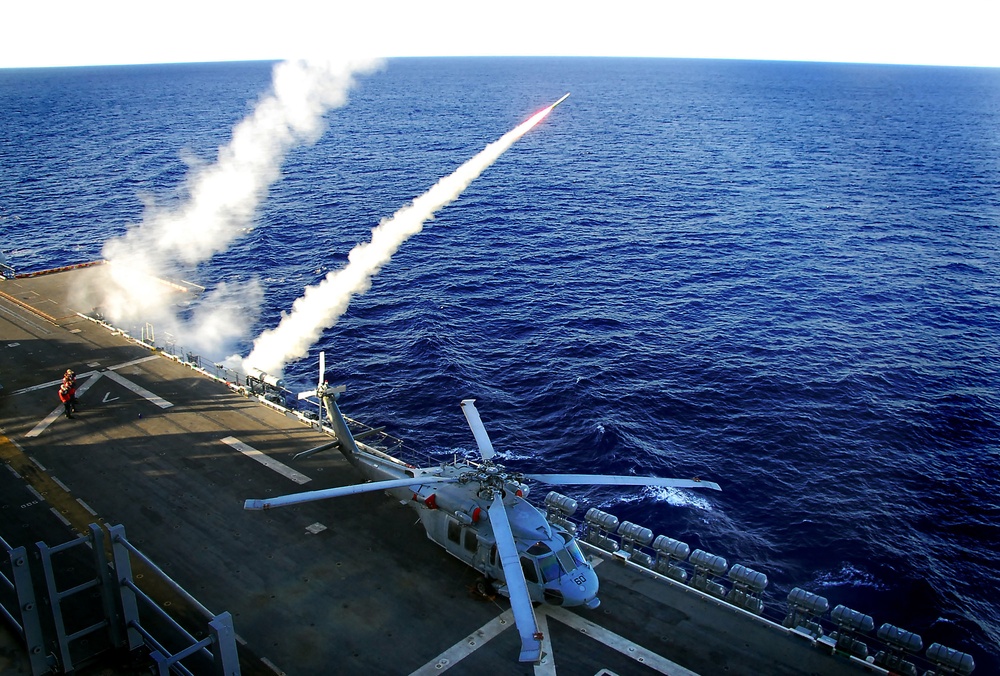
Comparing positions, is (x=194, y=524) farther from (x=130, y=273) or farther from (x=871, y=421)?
(x=130, y=273)

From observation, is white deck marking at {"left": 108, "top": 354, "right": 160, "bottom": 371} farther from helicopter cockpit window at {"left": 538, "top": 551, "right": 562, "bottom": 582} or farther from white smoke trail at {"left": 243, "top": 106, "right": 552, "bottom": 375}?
helicopter cockpit window at {"left": 538, "top": 551, "right": 562, "bottom": 582}

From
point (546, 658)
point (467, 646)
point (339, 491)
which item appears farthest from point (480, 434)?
point (546, 658)

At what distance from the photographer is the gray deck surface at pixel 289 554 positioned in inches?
1055

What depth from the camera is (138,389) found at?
46.5 metres

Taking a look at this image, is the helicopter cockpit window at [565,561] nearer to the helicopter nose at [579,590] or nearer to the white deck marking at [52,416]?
the helicopter nose at [579,590]

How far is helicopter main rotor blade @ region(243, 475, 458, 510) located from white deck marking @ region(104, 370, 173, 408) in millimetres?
18549

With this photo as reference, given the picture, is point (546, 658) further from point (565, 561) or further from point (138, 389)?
point (138, 389)

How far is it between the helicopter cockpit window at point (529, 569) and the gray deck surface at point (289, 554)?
186 cm

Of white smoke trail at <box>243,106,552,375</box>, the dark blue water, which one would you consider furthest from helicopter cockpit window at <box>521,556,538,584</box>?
white smoke trail at <box>243,106,552,375</box>

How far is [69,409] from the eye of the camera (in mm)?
42594

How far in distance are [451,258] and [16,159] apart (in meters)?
111

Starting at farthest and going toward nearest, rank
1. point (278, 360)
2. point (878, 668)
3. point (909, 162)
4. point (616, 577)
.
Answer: point (909, 162), point (278, 360), point (616, 577), point (878, 668)

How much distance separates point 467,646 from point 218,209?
103 meters

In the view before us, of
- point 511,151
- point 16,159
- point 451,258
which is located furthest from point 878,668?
point 16,159
